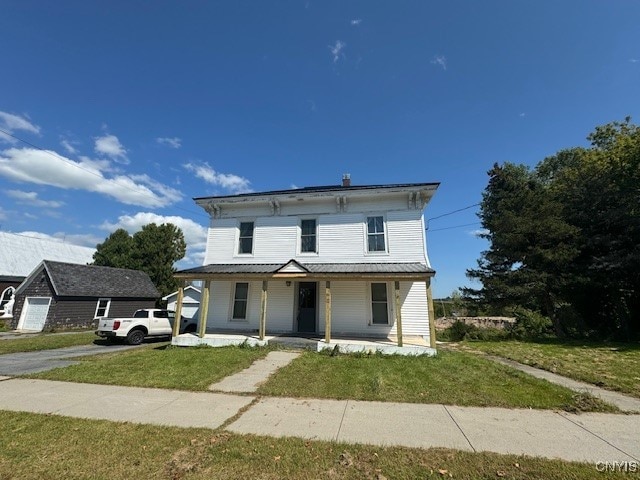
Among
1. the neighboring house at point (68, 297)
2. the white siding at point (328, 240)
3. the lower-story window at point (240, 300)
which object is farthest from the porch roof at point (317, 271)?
the neighboring house at point (68, 297)

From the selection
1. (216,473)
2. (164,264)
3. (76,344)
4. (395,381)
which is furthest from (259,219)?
(164,264)

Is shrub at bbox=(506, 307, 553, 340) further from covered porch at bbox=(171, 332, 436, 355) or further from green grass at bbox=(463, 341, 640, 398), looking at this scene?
covered porch at bbox=(171, 332, 436, 355)

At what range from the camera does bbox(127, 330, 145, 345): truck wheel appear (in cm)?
1436

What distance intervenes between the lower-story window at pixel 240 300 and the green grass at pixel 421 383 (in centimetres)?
552

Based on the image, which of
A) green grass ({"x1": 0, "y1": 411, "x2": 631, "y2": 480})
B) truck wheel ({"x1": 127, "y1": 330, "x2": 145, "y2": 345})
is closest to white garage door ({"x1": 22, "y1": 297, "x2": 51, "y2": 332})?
truck wheel ({"x1": 127, "y1": 330, "x2": 145, "y2": 345})

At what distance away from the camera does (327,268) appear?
40.8 ft

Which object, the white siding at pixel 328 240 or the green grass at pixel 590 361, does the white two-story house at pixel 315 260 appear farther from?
the green grass at pixel 590 361

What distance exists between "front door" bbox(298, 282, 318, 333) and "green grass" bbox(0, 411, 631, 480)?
29.6 feet

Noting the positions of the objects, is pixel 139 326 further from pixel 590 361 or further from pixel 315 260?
pixel 590 361

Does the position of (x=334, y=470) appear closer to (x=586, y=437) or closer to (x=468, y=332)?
(x=586, y=437)

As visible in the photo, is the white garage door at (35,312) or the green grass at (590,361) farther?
the white garage door at (35,312)

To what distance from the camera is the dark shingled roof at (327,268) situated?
37.1 feet

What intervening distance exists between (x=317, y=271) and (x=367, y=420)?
7.28m

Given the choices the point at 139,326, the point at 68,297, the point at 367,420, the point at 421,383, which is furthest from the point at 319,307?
the point at 68,297
